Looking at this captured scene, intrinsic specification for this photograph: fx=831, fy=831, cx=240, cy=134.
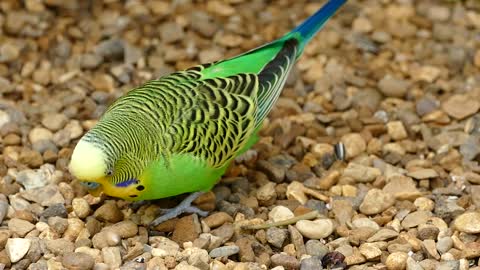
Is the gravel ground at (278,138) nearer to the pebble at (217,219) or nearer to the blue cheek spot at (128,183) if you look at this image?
the pebble at (217,219)

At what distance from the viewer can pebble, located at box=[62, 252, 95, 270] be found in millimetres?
4047

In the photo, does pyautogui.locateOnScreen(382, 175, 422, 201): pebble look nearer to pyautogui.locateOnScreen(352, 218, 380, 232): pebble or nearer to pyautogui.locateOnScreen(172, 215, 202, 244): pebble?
pyautogui.locateOnScreen(352, 218, 380, 232): pebble

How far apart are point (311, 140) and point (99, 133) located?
1.78 metres

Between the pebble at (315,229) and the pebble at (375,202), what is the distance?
0.96 feet

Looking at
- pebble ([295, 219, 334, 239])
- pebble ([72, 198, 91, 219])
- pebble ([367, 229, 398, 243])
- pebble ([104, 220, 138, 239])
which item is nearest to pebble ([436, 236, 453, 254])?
pebble ([367, 229, 398, 243])

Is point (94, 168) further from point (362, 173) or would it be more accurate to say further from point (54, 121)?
point (362, 173)

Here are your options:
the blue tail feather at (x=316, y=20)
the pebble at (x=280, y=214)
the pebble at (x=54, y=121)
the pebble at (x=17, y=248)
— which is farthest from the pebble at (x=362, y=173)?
the pebble at (x=17, y=248)

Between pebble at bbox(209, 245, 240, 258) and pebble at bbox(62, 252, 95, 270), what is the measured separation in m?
0.62

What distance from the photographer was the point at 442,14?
6504 mm

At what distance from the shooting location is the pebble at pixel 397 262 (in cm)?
418

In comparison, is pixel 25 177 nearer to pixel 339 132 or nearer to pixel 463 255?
pixel 339 132

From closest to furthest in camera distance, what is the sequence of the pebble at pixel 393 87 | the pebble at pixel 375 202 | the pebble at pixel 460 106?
1. the pebble at pixel 375 202
2. the pebble at pixel 460 106
3. the pebble at pixel 393 87

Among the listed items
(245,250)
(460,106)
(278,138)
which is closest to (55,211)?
(245,250)

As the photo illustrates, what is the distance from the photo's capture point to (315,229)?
448 centimetres
